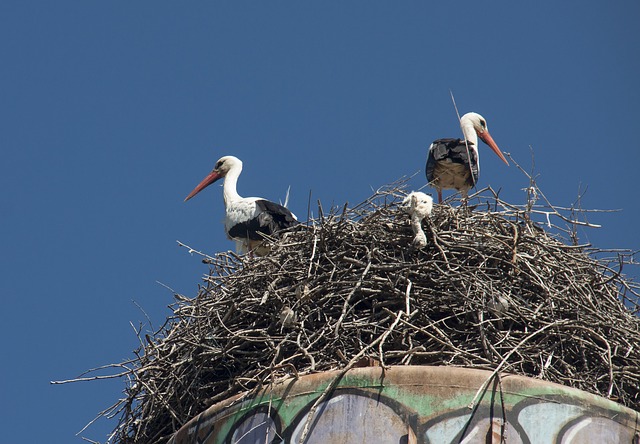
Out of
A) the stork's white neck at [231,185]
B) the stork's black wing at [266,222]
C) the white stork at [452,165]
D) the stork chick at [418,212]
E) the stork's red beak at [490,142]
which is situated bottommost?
the stork chick at [418,212]

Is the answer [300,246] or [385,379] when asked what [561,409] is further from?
[300,246]

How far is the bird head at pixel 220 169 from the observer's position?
54.4 feet

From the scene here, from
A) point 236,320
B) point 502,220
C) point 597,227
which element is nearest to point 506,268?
point 502,220

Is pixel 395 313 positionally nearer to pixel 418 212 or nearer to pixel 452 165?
pixel 418 212

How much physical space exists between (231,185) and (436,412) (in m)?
8.06

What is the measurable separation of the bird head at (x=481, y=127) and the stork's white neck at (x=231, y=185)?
2.84 meters

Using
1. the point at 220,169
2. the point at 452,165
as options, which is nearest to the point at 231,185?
the point at 220,169

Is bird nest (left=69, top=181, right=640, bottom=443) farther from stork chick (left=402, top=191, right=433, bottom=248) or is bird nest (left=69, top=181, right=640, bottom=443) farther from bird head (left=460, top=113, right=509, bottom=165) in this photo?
bird head (left=460, top=113, right=509, bottom=165)

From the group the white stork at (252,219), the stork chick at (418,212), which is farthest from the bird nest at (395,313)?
the white stork at (252,219)

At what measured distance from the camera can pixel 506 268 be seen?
32.2ft

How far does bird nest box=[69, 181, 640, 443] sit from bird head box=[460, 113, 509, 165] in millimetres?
5252

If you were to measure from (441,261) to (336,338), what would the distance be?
1.07 metres

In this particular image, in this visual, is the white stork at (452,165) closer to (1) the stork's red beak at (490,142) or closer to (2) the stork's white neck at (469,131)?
(2) the stork's white neck at (469,131)

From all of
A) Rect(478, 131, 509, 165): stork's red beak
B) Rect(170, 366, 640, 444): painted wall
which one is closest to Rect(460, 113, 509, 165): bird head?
Rect(478, 131, 509, 165): stork's red beak
